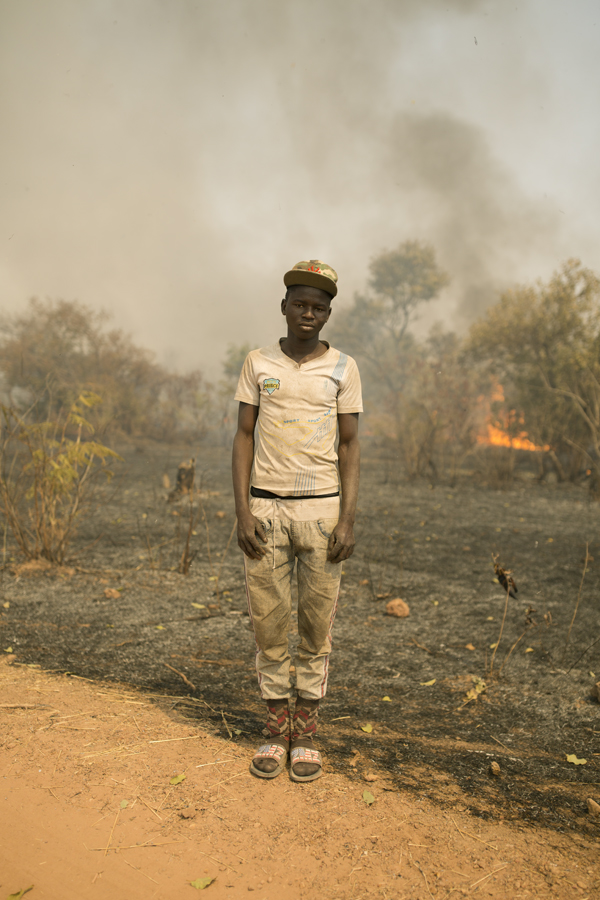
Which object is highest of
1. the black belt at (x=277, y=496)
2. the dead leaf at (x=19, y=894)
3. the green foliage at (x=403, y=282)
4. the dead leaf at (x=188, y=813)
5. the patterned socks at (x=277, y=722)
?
the green foliage at (x=403, y=282)

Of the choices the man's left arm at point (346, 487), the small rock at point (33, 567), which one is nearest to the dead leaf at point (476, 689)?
the man's left arm at point (346, 487)

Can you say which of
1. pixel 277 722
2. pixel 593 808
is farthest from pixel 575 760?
pixel 277 722

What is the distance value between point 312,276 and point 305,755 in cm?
169

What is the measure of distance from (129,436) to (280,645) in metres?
17.3

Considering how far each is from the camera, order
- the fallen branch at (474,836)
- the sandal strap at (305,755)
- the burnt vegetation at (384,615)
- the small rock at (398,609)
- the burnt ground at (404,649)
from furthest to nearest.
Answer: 1. the small rock at (398,609)
2. the burnt vegetation at (384,615)
3. the burnt ground at (404,649)
4. the sandal strap at (305,755)
5. the fallen branch at (474,836)

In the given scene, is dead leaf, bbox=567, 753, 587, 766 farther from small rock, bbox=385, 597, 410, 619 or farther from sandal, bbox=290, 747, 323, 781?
small rock, bbox=385, 597, 410, 619

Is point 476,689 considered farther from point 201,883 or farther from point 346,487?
point 201,883

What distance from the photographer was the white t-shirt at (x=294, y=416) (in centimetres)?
207

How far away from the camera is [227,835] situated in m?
1.82

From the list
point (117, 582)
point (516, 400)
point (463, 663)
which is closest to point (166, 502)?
point (117, 582)

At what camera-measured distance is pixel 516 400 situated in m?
15.4

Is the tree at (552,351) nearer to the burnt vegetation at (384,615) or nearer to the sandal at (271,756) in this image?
the burnt vegetation at (384,615)

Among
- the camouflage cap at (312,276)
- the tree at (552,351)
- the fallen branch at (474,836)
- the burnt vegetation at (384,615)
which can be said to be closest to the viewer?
the fallen branch at (474,836)

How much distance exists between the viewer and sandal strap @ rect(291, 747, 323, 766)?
7.02 feet
